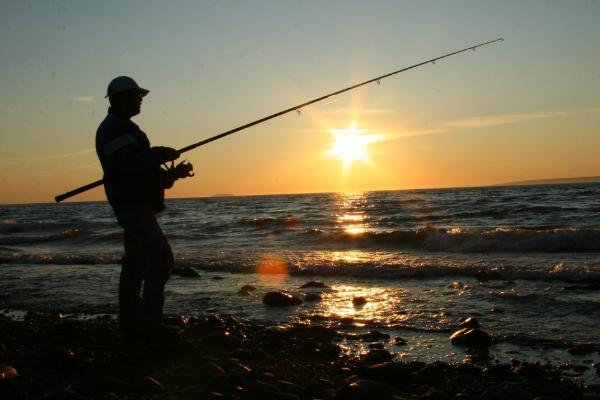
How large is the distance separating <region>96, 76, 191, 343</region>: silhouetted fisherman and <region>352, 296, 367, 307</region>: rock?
3185mm

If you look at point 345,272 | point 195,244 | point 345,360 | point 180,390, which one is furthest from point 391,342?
point 195,244

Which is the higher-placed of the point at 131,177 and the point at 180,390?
the point at 131,177

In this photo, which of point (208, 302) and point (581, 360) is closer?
point (581, 360)

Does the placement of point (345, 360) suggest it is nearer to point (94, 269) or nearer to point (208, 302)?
point (208, 302)

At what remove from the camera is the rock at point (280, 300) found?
757 cm

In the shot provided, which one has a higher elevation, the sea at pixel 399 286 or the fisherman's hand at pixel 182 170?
the fisherman's hand at pixel 182 170

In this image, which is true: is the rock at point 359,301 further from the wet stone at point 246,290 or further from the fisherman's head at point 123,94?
the fisherman's head at point 123,94

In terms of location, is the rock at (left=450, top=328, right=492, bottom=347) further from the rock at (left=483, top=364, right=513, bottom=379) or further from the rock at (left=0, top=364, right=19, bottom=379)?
the rock at (left=0, top=364, right=19, bottom=379)

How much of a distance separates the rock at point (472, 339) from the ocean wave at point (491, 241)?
8.86 meters

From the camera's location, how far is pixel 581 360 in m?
4.89

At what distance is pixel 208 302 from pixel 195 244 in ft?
34.9

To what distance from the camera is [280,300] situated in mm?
7609

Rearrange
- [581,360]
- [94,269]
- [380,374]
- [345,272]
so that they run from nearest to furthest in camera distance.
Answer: [380,374], [581,360], [345,272], [94,269]

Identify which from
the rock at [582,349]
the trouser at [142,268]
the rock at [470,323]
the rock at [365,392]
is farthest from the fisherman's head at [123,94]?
the rock at [582,349]
